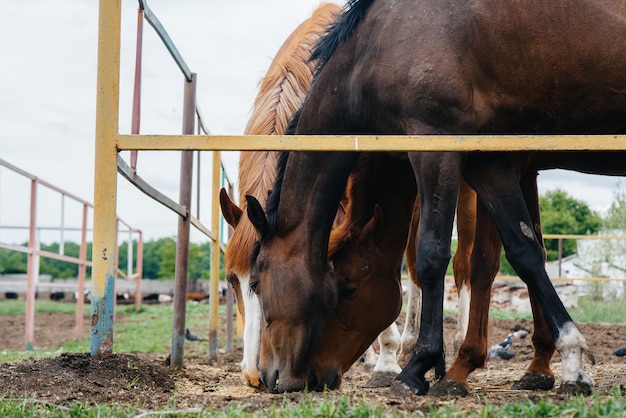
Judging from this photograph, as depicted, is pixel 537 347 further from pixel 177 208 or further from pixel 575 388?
pixel 177 208

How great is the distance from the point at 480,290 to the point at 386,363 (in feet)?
4.20

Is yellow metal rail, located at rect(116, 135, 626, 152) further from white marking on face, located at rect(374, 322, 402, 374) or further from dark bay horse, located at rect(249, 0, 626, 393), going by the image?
white marking on face, located at rect(374, 322, 402, 374)

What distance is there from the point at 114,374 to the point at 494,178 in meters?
1.98

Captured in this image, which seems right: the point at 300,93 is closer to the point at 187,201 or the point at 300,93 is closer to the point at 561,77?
the point at 187,201

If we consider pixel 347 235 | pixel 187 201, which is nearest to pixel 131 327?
pixel 187 201

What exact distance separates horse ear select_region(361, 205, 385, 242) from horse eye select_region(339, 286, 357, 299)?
326mm

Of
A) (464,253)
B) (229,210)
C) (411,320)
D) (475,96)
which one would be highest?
(475,96)

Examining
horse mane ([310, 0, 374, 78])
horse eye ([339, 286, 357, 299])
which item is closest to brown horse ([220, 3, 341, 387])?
horse mane ([310, 0, 374, 78])

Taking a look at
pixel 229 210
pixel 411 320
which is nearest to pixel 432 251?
pixel 229 210

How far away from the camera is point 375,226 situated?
14.2 ft

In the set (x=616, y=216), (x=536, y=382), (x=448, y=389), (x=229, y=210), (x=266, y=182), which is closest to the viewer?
(x=448, y=389)

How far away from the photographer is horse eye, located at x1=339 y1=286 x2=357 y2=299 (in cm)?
425

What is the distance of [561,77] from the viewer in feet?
11.3

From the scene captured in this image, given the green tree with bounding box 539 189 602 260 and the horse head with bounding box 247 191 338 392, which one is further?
the green tree with bounding box 539 189 602 260
